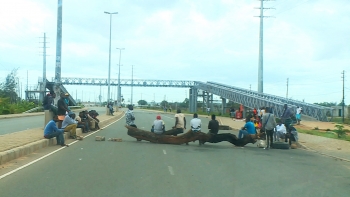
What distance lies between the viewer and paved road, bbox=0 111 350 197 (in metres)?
9.53

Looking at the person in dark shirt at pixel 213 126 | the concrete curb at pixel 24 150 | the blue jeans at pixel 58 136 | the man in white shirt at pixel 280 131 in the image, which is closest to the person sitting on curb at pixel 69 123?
the concrete curb at pixel 24 150

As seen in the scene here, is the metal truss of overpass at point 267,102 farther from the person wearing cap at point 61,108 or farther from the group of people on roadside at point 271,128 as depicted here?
the person wearing cap at point 61,108

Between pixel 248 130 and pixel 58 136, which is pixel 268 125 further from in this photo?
pixel 58 136

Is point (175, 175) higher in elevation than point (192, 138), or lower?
lower

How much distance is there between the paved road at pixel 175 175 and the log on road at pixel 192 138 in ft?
9.14

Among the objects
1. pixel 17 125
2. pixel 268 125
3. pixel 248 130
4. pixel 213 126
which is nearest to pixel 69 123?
pixel 213 126

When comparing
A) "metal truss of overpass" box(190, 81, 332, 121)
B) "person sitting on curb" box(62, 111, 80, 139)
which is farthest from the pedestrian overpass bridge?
"person sitting on curb" box(62, 111, 80, 139)

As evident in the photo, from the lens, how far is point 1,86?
76688 mm

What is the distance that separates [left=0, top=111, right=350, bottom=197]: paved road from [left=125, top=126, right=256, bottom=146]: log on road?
2.79 metres

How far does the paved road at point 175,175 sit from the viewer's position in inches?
375

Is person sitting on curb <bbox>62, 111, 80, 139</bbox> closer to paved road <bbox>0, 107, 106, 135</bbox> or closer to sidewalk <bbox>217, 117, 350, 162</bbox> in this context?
paved road <bbox>0, 107, 106, 135</bbox>

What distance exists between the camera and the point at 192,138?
66.9 feet

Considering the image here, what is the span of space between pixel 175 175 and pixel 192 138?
348 inches

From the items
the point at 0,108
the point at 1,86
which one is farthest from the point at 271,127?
the point at 1,86
